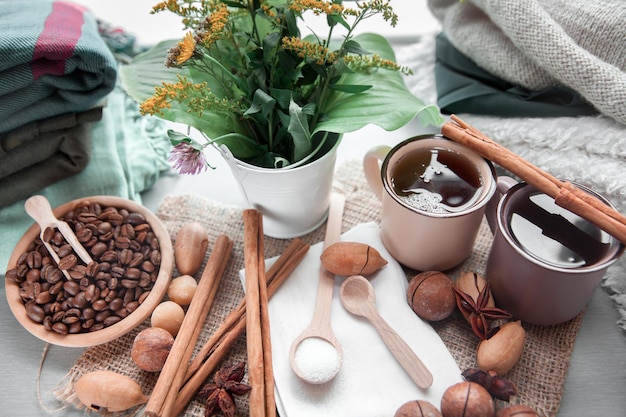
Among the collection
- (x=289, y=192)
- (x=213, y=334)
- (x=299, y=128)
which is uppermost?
(x=299, y=128)

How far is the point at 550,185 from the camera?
0.56 meters

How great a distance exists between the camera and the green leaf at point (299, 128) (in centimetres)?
56

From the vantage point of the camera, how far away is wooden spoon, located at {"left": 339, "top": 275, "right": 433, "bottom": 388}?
0.57m

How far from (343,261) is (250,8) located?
32cm

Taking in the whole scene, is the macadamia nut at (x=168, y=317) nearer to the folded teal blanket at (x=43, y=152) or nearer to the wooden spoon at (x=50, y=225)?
the wooden spoon at (x=50, y=225)

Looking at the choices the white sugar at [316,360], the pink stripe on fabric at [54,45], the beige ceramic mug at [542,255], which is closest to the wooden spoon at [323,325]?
the white sugar at [316,360]

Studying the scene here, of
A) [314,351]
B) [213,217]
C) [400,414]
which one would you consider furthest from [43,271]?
[400,414]

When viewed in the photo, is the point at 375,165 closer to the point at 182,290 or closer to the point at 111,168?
the point at 182,290

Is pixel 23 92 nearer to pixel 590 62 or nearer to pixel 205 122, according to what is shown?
pixel 205 122

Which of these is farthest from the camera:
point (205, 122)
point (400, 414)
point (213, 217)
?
point (213, 217)

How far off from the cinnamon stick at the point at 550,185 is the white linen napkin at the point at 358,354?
0.18m

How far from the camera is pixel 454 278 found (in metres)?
0.68

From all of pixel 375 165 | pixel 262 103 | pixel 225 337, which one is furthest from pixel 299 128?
pixel 225 337

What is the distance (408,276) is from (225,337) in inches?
9.9
